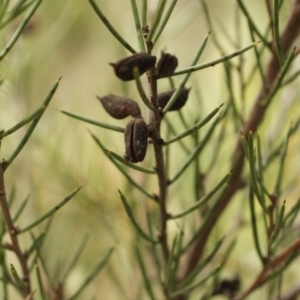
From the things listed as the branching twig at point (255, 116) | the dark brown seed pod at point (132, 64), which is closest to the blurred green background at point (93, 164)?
the branching twig at point (255, 116)

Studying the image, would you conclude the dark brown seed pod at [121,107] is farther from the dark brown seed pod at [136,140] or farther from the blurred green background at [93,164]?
the blurred green background at [93,164]

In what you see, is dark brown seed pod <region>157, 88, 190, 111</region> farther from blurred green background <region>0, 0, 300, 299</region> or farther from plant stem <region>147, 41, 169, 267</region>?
blurred green background <region>0, 0, 300, 299</region>

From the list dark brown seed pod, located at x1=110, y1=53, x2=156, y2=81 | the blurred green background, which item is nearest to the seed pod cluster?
dark brown seed pod, located at x1=110, y1=53, x2=156, y2=81

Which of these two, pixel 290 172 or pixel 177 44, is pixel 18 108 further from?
pixel 177 44

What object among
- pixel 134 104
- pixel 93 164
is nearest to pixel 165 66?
pixel 134 104

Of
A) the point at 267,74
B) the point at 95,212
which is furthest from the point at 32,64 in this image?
the point at 267,74

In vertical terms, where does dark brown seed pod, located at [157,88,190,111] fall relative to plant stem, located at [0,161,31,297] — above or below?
above
